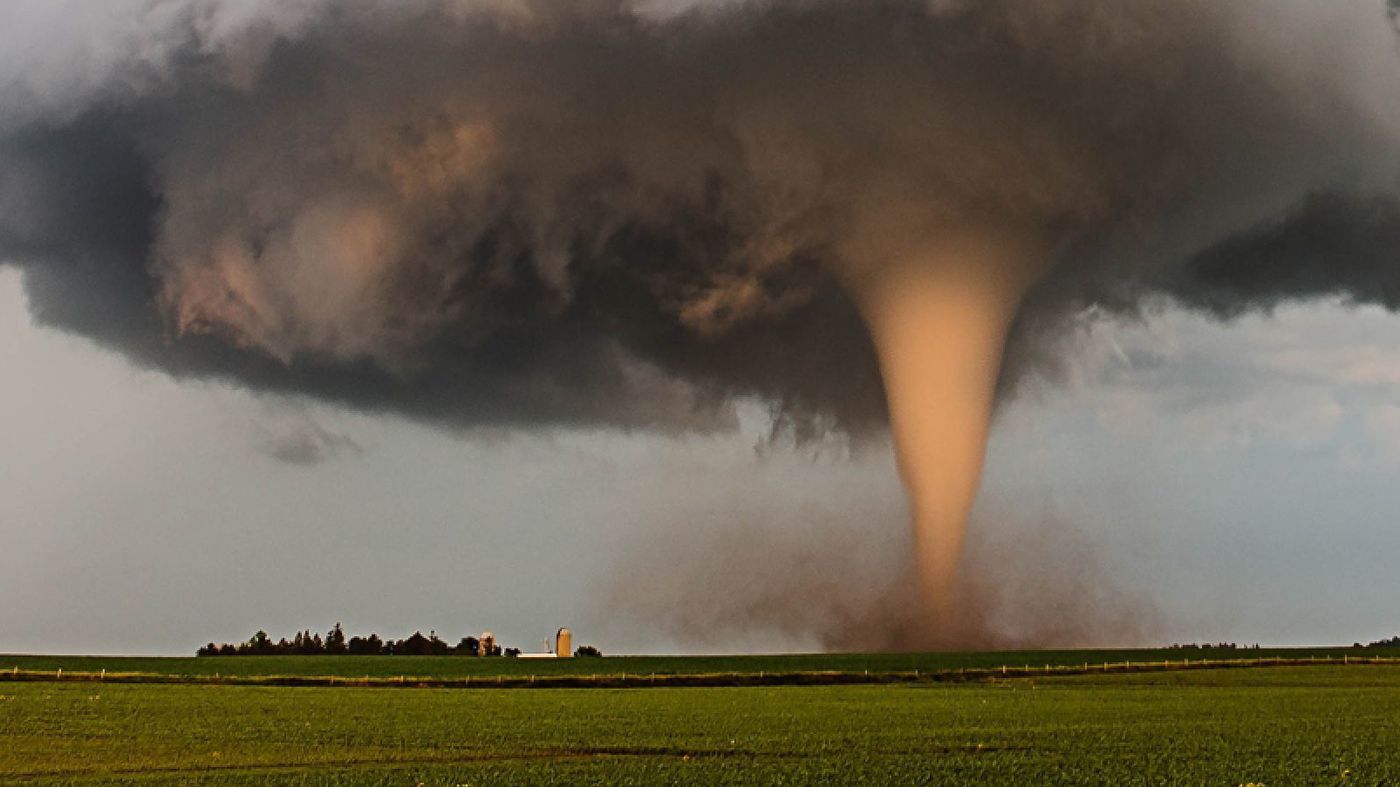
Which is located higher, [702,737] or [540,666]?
[540,666]

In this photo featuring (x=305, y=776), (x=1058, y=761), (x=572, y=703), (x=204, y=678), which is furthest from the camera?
(x=204, y=678)

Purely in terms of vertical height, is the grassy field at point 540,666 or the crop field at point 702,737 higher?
the grassy field at point 540,666

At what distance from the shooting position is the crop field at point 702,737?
32.2m

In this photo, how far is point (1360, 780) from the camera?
30.0m

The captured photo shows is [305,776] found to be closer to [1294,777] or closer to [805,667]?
[1294,777]

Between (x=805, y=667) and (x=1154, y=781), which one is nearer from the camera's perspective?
(x=1154, y=781)

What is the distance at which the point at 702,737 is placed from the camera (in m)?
43.9

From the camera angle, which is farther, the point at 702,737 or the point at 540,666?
the point at 540,666

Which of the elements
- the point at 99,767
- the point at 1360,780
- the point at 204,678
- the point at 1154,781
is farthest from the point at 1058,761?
the point at 204,678

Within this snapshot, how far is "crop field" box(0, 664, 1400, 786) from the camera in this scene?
106 feet

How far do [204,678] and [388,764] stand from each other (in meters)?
72.3

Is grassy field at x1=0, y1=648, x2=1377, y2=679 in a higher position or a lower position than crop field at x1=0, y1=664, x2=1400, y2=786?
higher

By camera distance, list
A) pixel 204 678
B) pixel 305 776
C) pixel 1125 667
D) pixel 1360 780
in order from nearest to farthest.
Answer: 1. pixel 1360 780
2. pixel 305 776
3. pixel 204 678
4. pixel 1125 667

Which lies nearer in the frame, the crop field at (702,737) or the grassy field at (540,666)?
the crop field at (702,737)
